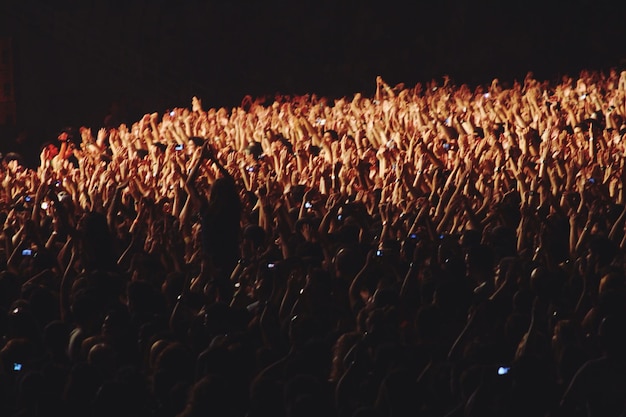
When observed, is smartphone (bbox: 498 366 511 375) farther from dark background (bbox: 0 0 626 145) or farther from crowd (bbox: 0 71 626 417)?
dark background (bbox: 0 0 626 145)

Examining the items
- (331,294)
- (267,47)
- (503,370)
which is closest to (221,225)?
(331,294)

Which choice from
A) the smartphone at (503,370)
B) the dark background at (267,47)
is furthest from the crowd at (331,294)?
the dark background at (267,47)

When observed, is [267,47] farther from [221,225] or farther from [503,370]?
[503,370]

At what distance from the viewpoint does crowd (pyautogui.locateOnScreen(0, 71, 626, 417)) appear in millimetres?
4844

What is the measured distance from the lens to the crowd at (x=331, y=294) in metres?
4.84

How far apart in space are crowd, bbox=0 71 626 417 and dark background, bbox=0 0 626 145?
11118 millimetres

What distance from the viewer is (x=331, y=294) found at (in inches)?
240

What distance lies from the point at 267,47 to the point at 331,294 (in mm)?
17072

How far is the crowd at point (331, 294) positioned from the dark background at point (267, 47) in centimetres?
1112

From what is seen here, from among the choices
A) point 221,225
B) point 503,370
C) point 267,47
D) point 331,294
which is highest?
point 267,47

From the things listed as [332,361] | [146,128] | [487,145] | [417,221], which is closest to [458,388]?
[332,361]

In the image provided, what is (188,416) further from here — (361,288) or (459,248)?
(459,248)

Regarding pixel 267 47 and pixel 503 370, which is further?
pixel 267 47

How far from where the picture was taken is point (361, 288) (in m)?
6.07
